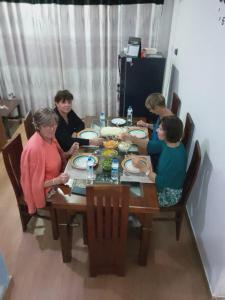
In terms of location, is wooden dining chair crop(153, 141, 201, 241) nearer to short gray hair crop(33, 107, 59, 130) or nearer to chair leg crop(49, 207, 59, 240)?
chair leg crop(49, 207, 59, 240)

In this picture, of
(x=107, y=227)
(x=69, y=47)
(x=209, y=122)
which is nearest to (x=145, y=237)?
(x=107, y=227)

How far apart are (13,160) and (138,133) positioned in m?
1.21

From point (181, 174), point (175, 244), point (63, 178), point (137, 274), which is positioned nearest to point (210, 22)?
point (181, 174)

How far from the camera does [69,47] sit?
12.7 ft

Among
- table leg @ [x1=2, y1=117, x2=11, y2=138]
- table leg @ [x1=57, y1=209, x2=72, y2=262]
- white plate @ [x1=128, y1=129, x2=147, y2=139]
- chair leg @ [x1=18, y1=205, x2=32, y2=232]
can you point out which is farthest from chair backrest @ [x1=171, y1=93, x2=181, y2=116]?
table leg @ [x1=2, y1=117, x2=11, y2=138]

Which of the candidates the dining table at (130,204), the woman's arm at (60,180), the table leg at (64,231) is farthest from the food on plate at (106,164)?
the table leg at (64,231)

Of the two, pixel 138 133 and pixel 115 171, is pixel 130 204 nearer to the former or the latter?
pixel 115 171

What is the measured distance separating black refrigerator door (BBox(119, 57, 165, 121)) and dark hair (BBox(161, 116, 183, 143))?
1529 millimetres

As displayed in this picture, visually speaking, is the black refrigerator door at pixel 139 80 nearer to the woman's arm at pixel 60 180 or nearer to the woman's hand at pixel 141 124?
the woman's hand at pixel 141 124

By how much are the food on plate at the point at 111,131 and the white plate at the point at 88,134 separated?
0.08 m

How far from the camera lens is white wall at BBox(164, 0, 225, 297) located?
6.27ft

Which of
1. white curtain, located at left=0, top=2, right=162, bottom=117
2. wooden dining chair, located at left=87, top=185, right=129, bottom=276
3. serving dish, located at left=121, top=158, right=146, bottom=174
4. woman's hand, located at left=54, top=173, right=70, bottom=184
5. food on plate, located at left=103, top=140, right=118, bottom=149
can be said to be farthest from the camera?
white curtain, located at left=0, top=2, right=162, bottom=117

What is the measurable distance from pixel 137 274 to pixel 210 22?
2213 millimetres

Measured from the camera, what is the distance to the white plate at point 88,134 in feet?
8.32
